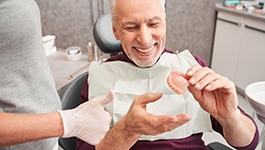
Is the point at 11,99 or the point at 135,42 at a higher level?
the point at 135,42

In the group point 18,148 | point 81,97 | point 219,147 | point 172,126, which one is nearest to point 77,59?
point 81,97

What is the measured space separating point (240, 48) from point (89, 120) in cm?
258

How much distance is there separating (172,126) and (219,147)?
1.68ft

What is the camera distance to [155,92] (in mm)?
1122

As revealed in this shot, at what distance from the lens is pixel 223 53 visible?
11.1ft

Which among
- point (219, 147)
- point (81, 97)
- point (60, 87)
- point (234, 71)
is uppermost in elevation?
point (81, 97)

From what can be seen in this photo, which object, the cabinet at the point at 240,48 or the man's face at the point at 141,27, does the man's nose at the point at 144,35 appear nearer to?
the man's face at the point at 141,27

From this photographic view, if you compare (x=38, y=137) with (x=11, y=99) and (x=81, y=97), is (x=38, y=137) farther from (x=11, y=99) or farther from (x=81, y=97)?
(x=81, y=97)

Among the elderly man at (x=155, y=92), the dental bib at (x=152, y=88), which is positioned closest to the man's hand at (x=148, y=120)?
the elderly man at (x=155, y=92)

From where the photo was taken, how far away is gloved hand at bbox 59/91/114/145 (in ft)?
2.89

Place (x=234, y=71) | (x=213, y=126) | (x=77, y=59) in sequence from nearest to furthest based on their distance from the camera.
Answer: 1. (x=213, y=126)
2. (x=77, y=59)
3. (x=234, y=71)

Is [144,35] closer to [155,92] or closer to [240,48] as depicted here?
[155,92]

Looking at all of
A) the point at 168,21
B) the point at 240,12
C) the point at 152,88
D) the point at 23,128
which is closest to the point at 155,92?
the point at 152,88

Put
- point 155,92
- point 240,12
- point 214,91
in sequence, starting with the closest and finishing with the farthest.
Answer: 1. point 214,91
2. point 155,92
3. point 240,12
